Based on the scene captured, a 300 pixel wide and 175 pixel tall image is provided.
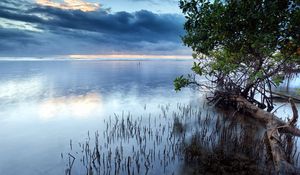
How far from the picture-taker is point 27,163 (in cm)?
830

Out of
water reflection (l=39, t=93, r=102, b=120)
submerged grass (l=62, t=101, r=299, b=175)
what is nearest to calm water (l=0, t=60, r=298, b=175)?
water reflection (l=39, t=93, r=102, b=120)

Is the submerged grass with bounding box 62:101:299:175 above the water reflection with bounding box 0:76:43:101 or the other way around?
above

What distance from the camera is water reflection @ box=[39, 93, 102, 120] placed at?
15.7 meters

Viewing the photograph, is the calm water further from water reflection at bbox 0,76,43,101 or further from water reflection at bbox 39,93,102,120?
water reflection at bbox 0,76,43,101

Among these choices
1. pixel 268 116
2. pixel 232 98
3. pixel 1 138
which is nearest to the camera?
pixel 268 116

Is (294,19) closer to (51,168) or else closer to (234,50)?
(234,50)

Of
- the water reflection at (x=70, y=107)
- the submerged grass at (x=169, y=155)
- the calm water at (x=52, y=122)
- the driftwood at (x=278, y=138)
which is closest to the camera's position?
the driftwood at (x=278, y=138)

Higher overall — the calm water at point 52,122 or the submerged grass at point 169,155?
the submerged grass at point 169,155

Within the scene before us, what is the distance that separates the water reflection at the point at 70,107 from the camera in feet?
51.4

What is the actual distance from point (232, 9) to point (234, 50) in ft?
6.07

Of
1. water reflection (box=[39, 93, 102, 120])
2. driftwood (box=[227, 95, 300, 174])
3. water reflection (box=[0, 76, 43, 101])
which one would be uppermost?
driftwood (box=[227, 95, 300, 174])

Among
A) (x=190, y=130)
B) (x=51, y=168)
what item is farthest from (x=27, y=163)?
(x=190, y=130)

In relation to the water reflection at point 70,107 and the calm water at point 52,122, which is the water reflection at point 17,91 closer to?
the calm water at point 52,122

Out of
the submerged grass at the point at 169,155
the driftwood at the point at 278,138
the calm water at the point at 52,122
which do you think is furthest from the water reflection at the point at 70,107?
the driftwood at the point at 278,138
